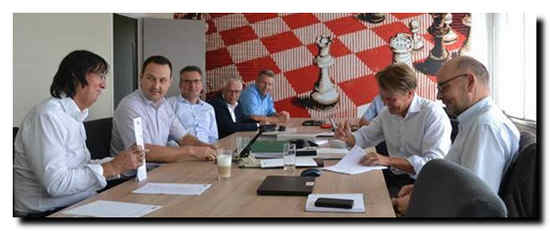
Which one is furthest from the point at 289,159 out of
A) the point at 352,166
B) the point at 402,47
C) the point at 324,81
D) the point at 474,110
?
the point at 402,47

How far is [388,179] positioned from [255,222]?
1.39m

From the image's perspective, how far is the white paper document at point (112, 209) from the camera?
4.62 ft

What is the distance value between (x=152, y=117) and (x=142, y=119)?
8 centimetres

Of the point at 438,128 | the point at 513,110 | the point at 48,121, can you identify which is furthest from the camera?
the point at 513,110

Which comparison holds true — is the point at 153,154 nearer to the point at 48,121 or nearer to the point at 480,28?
the point at 48,121

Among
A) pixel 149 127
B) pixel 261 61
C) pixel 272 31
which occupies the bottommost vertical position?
pixel 149 127

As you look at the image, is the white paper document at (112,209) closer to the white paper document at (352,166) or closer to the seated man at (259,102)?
the white paper document at (352,166)

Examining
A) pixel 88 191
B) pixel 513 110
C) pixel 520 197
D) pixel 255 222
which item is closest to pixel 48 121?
pixel 88 191

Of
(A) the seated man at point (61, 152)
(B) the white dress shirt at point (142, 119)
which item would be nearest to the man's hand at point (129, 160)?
(A) the seated man at point (61, 152)

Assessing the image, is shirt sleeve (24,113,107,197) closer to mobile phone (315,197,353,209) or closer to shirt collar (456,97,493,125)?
mobile phone (315,197,353,209)

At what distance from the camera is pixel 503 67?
4969 millimetres

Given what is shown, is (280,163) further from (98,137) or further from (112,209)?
(98,137)

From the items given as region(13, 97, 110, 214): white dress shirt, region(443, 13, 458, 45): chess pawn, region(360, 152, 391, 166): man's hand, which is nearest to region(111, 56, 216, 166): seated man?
region(13, 97, 110, 214): white dress shirt

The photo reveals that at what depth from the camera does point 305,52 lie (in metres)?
6.11
